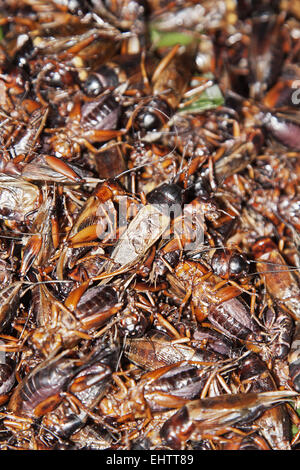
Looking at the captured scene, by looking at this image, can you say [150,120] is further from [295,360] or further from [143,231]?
[295,360]

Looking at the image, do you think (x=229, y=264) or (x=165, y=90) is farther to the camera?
(x=165, y=90)

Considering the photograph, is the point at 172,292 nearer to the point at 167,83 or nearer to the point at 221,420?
the point at 221,420

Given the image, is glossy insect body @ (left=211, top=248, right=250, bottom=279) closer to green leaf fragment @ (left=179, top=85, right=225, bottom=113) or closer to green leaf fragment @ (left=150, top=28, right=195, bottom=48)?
green leaf fragment @ (left=179, top=85, right=225, bottom=113)

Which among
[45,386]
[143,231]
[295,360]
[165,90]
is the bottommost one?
[295,360]

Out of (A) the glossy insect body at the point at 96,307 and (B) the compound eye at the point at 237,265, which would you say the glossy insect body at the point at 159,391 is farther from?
(B) the compound eye at the point at 237,265

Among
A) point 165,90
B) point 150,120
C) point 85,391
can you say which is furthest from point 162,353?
point 165,90

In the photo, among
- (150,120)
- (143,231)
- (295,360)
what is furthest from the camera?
(150,120)
